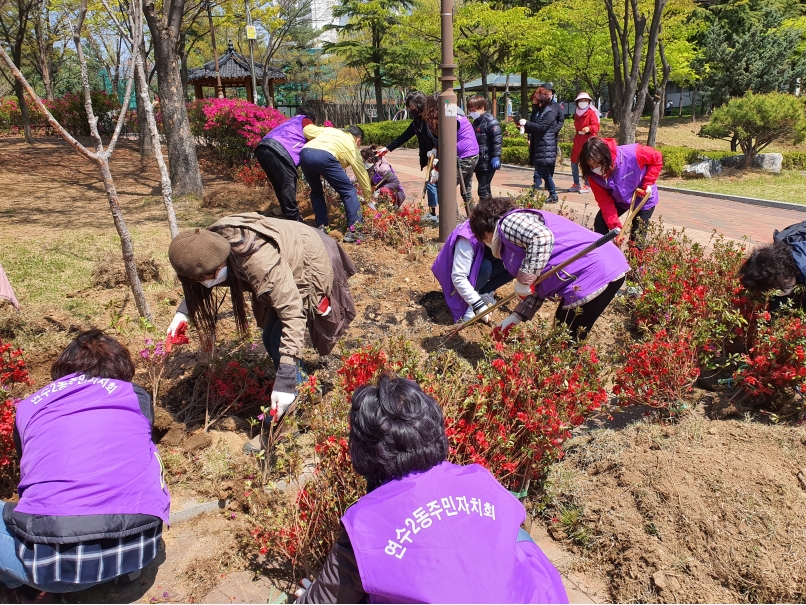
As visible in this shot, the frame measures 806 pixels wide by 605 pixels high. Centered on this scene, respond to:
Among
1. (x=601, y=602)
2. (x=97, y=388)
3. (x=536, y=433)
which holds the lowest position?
(x=601, y=602)

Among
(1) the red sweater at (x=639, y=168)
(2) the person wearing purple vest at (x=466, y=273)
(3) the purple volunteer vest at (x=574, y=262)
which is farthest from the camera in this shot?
(1) the red sweater at (x=639, y=168)

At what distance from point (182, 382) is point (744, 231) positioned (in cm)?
677

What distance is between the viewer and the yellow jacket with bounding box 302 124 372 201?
5.64 m

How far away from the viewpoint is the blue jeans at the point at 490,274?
402cm

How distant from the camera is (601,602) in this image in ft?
7.11

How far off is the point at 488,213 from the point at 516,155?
1232 cm

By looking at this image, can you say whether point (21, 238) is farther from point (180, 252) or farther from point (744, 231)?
point (744, 231)

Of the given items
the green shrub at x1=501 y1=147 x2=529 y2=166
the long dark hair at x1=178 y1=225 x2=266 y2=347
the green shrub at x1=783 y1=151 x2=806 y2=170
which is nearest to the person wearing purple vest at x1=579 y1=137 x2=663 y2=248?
the long dark hair at x1=178 y1=225 x2=266 y2=347

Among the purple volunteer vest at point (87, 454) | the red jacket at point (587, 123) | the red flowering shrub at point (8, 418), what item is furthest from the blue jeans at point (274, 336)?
the red jacket at point (587, 123)

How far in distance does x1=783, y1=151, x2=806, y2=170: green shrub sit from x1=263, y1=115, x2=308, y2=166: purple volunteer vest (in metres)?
11.9

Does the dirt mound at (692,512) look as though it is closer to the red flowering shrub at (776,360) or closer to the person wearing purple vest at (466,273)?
the red flowering shrub at (776,360)

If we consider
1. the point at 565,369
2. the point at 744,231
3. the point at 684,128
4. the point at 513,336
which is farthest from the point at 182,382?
the point at 684,128

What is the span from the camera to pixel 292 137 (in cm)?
605

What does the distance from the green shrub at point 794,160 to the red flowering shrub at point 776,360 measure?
12.3m
